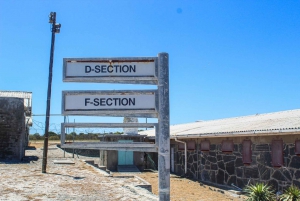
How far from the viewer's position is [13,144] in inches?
734

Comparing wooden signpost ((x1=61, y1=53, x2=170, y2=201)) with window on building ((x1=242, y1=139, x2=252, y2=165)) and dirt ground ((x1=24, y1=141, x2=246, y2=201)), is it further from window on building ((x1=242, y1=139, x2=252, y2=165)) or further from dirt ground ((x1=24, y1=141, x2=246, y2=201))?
window on building ((x1=242, y1=139, x2=252, y2=165))

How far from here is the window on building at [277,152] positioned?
10.8m

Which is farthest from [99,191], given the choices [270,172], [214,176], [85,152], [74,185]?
[85,152]

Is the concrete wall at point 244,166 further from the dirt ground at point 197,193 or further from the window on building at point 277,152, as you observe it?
the dirt ground at point 197,193

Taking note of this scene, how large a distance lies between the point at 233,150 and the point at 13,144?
11.9 meters

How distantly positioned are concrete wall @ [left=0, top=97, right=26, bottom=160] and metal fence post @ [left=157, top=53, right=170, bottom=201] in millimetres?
16391

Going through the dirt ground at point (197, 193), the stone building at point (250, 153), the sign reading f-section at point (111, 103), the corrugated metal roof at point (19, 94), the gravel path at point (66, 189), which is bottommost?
the dirt ground at point (197, 193)

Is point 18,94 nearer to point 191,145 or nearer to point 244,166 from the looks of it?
point 191,145

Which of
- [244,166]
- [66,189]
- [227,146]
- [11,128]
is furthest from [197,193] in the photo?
[11,128]

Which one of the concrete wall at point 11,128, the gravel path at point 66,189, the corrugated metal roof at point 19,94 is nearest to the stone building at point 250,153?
the gravel path at point 66,189

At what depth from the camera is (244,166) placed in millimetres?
12656

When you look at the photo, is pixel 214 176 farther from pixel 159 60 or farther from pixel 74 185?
pixel 159 60

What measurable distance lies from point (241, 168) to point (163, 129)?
992cm

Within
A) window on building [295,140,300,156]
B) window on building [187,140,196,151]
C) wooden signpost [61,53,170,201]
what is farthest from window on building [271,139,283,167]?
wooden signpost [61,53,170,201]
